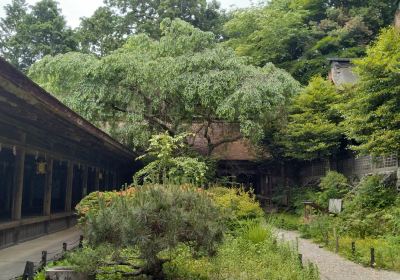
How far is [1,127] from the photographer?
9992 millimetres

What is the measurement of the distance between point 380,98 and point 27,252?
11944 mm

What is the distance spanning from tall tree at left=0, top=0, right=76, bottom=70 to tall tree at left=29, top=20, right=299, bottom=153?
13496 millimetres

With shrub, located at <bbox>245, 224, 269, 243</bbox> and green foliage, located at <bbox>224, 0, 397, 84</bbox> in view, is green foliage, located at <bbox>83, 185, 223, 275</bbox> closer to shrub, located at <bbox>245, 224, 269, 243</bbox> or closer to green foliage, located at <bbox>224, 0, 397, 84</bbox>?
shrub, located at <bbox>245, 224, 269, 243</bbox>

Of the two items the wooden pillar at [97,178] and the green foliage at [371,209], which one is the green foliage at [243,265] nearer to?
the green foliage at [371,209]

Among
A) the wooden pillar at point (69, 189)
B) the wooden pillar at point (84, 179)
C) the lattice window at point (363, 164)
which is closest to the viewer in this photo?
the wooden pillar at point (69, 189)

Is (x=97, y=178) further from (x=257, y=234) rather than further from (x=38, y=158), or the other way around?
(x=257, y=234)

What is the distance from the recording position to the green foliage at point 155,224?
6266mm

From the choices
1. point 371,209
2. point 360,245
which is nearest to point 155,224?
point 360,245

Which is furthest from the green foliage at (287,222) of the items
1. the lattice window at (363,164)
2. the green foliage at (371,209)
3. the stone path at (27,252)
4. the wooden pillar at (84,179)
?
the stone path at (27,252)

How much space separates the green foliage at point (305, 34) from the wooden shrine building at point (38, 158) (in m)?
15.8

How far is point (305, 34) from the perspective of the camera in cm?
3028

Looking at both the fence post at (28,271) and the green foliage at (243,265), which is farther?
the green foliage at (243,265)

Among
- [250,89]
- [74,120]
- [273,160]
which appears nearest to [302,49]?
[273,160]

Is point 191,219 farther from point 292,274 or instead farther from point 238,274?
point 292,274
